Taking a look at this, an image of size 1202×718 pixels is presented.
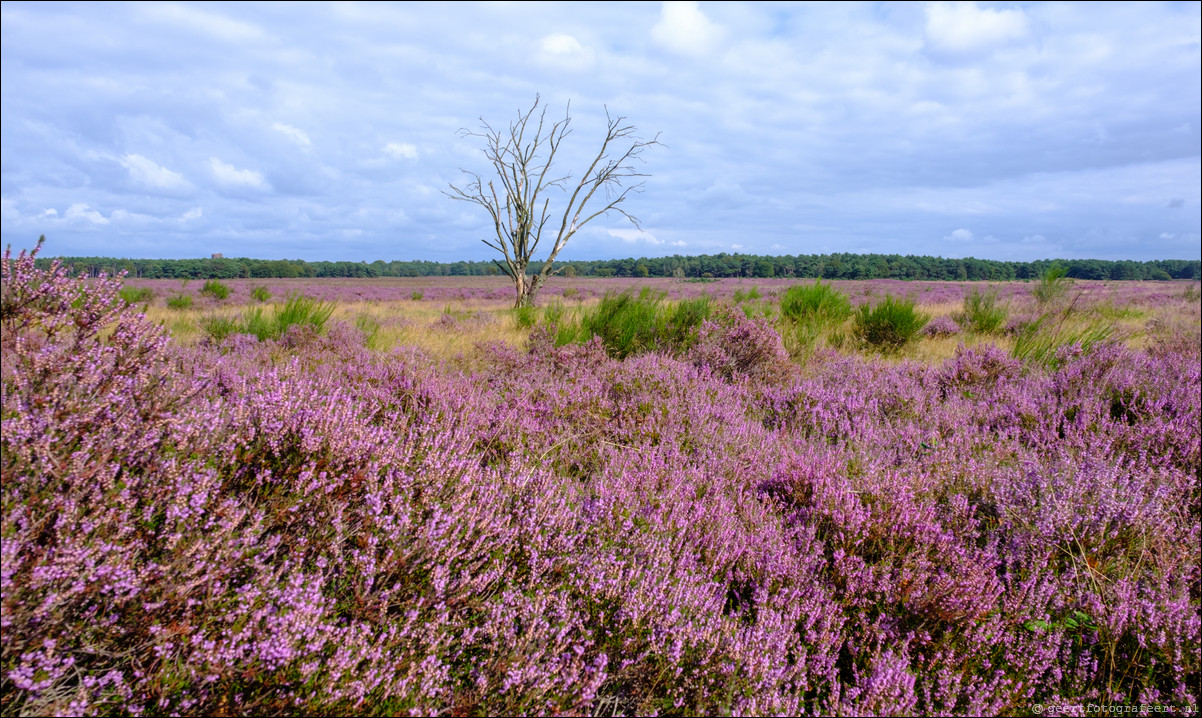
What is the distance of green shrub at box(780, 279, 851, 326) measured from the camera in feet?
29.2

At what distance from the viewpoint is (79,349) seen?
68.4 inches

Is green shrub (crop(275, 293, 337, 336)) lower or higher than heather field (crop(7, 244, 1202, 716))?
higher

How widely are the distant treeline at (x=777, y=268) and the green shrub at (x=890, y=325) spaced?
36.9 meters

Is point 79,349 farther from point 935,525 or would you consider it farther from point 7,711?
point 935,525

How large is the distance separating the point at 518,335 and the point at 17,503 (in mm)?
6491

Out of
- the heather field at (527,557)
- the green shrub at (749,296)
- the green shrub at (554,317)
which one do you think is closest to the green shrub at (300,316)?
the green shrub at (554,317)

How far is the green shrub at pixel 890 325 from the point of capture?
26.2 feet

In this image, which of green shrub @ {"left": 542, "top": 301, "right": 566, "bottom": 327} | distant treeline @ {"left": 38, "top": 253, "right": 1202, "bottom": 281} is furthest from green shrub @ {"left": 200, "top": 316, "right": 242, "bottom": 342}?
distant treeline @ {"left": 38, "top": 253, "right": 1202, "bottom": 281}

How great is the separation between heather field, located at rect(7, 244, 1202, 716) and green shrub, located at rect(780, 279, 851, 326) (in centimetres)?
564

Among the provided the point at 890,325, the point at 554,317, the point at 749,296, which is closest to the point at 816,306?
the point at 749,296

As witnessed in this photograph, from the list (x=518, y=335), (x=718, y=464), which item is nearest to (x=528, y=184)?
(x=518, y=335)

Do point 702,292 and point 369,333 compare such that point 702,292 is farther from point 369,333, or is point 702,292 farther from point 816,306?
point 369,333

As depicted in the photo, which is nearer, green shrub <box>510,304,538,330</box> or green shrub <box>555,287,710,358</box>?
green shrub <box>555,287,710,358</box>

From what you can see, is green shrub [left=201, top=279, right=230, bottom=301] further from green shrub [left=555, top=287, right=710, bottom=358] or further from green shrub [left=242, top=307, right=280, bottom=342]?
green shrub [left=555, top=287, right=710, bottom=358]
